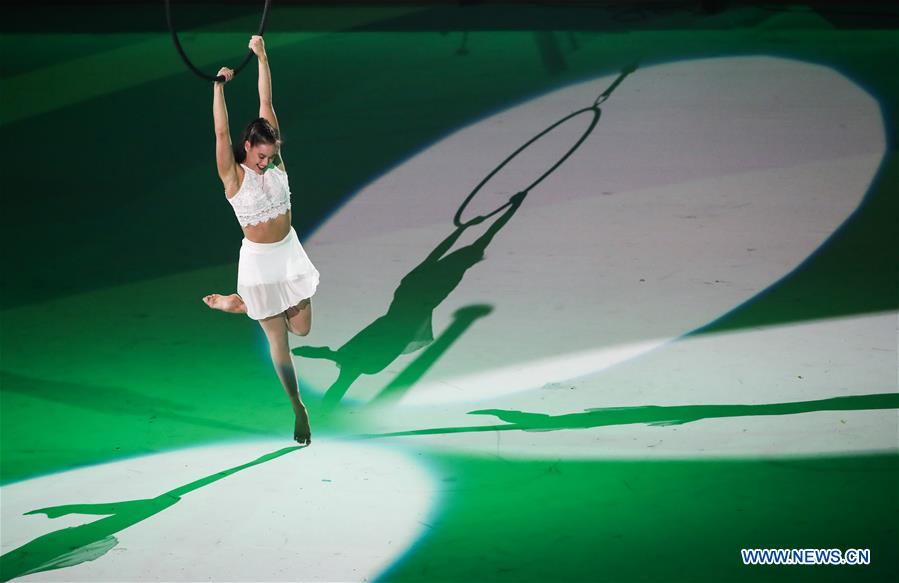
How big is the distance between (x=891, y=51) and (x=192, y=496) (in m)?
8.23

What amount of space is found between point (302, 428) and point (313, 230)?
8.81ft

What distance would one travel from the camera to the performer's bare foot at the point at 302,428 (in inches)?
202

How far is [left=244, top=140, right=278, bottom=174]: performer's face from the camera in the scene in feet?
15.1

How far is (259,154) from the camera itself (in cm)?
463

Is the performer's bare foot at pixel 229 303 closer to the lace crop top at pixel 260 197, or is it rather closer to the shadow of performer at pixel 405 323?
the lace crop top at pixel 260 197

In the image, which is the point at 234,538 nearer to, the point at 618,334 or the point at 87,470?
the point at 87,470

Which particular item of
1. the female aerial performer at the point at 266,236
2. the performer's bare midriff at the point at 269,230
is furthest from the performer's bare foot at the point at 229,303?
the performer's bare midriff at the point at 269,230

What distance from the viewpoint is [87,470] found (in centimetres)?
511

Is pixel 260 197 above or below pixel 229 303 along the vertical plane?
above

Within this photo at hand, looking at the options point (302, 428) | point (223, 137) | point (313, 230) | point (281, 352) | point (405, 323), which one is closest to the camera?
point (223, 137)

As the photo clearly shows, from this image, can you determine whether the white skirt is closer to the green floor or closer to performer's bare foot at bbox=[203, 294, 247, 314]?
performer's bare foot at bbox=[203, 294, 247, 314]

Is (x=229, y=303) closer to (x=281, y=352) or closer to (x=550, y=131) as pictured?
(x=281, y=352)

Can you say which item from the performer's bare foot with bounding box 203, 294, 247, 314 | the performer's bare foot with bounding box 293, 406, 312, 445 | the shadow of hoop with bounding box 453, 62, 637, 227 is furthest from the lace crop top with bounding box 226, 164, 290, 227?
the shadow of hoop with bounding box 453, 62, 637, 227

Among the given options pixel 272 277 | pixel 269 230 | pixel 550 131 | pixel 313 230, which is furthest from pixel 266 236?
pixel 550 131
